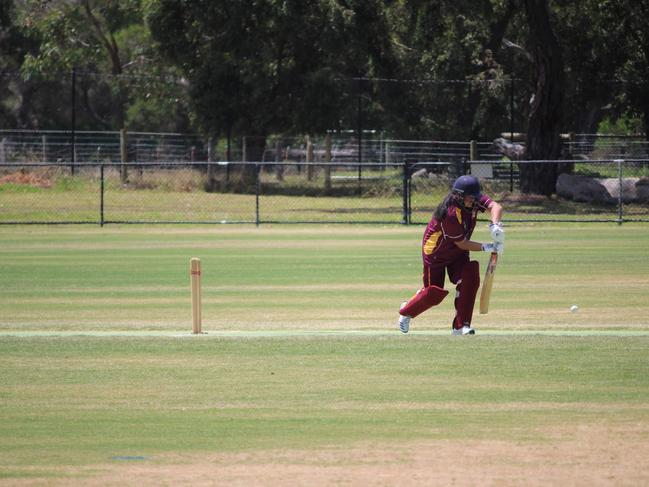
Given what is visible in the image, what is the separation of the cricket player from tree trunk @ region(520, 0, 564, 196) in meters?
29.3

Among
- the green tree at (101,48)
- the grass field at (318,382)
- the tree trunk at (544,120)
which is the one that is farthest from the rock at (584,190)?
the green tree at (101,48)

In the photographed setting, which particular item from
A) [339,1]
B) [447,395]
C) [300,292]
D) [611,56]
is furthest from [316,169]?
[447,395]

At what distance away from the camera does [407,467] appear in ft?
25.4

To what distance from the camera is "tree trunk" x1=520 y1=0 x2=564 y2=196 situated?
41562mm

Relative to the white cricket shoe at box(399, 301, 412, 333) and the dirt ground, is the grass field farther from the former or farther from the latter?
the white cricket shoe at box(399, 301, 412, 333)

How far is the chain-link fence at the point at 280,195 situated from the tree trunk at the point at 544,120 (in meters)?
0.67

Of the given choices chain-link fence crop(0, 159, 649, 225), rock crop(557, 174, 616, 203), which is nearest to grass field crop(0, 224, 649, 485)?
chain-link fence crop(0, 159, 649, 225)

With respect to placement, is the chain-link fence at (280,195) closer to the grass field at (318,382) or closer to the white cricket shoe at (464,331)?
the grass field at (318,382)

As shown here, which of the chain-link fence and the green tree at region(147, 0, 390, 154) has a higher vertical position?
the green tree at region(147, 0, 390, 154)

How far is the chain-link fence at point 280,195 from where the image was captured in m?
37.0

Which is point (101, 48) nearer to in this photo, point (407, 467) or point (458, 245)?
point (458, 245)

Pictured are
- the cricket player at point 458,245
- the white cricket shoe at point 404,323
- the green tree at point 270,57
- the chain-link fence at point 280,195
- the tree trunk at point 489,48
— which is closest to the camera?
the cricket player at point 458,245

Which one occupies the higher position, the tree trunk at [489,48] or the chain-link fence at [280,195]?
the tree trunk at [489,48]

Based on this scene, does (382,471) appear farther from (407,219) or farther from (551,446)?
(407,219)
